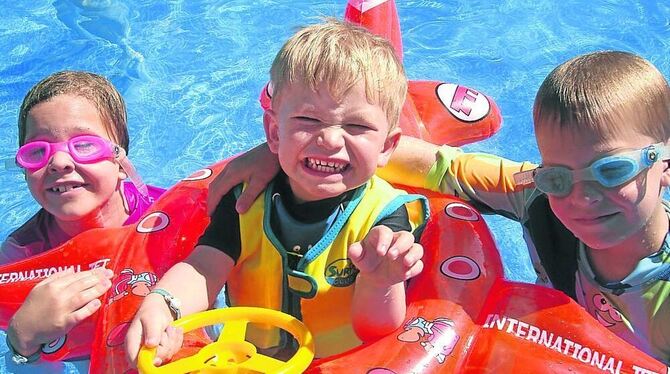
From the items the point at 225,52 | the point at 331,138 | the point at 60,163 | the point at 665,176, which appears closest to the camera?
the point at 331,138

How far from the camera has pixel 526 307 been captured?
263 centimetres

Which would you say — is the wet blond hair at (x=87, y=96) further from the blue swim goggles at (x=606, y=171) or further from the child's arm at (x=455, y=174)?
the blue swim goggles at (x=606, y=171)

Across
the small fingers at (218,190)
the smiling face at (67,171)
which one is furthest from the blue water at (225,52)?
the small fingers at (218,190)

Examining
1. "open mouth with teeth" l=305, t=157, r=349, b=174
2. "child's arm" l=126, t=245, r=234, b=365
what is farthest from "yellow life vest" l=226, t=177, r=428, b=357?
"open mouth with teeth" l=305, t=157, r=349, b=174

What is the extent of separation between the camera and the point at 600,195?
272 cm

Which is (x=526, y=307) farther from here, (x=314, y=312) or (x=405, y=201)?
(x=314, y=312)

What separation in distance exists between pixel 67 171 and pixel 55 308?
2.40 ft

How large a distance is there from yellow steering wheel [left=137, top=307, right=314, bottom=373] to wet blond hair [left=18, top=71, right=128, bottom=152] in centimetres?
151

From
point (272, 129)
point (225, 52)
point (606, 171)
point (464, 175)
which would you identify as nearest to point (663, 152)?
point (606, 171)

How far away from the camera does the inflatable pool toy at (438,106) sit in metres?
3.93

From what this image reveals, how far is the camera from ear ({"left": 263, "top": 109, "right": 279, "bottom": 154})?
2.69m

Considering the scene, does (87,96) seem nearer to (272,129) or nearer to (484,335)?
(272,129)

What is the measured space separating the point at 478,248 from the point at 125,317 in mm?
1182

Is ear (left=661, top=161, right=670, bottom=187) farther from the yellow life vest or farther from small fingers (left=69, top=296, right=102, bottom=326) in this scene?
small fingers (left=69, top=296, right=102, bottom=326)
